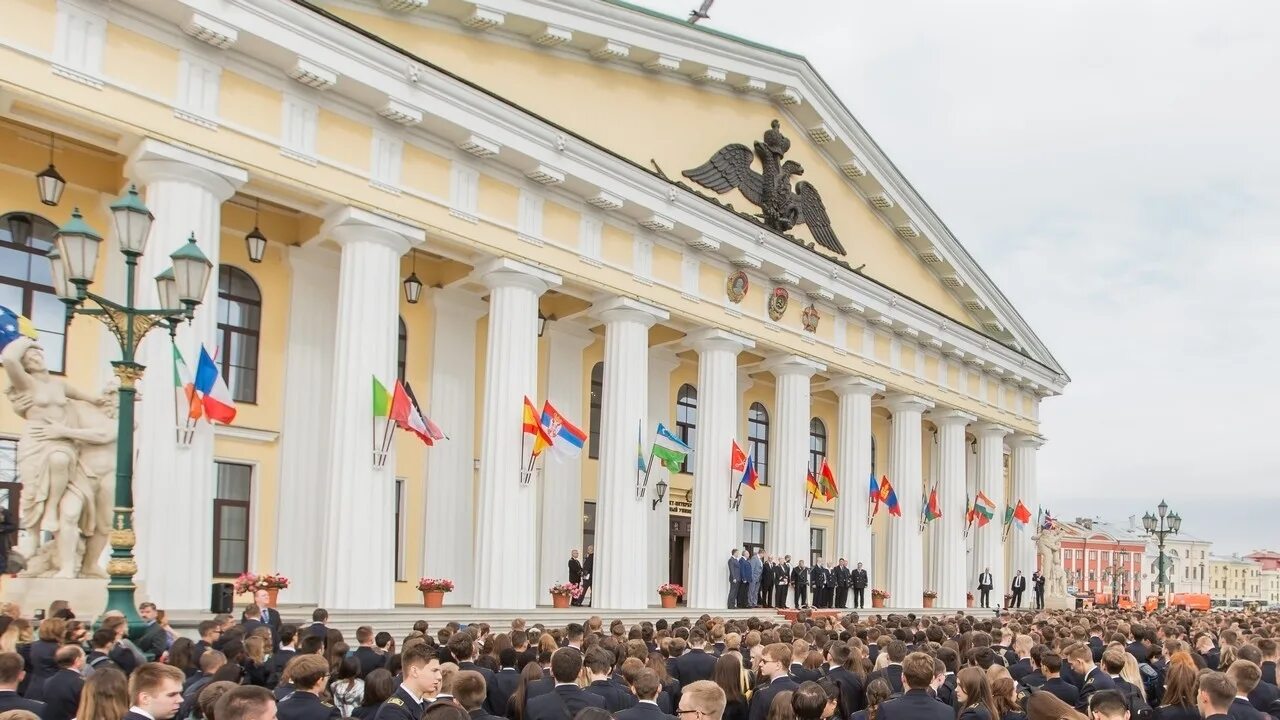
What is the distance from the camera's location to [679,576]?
32.0m

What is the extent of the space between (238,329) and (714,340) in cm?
1114

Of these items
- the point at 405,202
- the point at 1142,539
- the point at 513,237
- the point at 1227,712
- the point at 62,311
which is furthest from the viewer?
the point at 1142,539

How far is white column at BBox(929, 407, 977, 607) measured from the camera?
36.8 meters

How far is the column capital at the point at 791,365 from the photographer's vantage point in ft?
96.7

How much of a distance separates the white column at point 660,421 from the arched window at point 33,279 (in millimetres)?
15230

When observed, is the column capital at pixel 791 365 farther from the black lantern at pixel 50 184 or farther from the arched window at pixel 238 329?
the black lantern at pixel 50 184

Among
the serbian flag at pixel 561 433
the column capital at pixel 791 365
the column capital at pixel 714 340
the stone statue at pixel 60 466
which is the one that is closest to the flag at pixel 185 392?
the stone statue at pixel 60 466

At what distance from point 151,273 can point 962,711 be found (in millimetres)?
13269

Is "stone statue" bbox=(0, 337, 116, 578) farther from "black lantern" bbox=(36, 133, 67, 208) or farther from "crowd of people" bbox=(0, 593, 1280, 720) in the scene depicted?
"black lantern" bbox=(36, 133, 67, 208)

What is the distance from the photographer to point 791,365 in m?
29.5

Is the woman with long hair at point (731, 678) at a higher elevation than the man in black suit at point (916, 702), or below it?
below

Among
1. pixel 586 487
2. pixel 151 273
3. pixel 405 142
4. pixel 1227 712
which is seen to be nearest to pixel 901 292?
pixel 586 487

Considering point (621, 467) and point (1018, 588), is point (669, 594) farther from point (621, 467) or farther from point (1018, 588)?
point (1018, 588)

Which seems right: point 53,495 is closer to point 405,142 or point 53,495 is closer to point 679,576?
point 405,142
